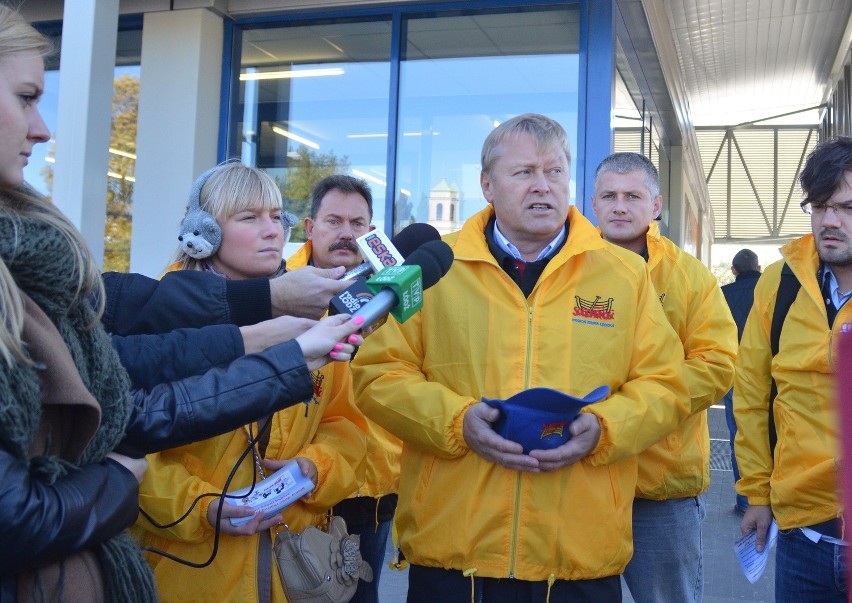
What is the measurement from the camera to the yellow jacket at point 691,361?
350 centimetres

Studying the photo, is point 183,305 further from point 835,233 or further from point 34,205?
point 835,233

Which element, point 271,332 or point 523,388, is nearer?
point 271,332

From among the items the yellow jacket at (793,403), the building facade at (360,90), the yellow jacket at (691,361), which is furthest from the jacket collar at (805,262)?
the building facade at (360,90)

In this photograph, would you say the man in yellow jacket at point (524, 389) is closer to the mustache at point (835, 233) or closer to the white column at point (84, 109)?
the mustache at point (835, 233)

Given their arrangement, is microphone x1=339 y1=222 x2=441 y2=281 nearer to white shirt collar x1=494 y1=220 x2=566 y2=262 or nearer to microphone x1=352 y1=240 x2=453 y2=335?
microphone x1=352 y1=240 x2=453 y2=335

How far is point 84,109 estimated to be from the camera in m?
7.10

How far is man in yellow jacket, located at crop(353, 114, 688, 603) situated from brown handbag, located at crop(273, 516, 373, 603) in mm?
198

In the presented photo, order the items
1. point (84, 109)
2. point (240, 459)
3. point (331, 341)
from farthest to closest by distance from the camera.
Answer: point (84, 109), point (240, 459), point (331, 341)

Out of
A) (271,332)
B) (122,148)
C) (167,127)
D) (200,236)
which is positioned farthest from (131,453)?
(122,148)

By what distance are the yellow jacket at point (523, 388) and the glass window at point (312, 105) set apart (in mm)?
5814

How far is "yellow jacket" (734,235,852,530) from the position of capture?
3.06 metres

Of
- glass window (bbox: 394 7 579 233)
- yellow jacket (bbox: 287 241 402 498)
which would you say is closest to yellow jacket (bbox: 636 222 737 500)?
yellow jacket (bbox: 287 241 402 498)

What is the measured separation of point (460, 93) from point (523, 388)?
20.5 feet

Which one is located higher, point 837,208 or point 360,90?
point 360,90
